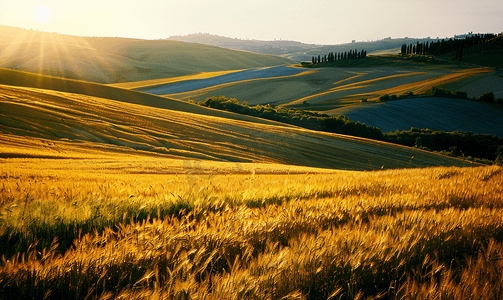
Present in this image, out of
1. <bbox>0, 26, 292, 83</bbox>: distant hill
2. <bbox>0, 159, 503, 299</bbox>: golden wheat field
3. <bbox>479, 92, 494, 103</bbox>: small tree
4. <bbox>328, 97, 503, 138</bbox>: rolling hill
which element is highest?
<bbox>0, 26, 292, 83</bbox>: distant hill

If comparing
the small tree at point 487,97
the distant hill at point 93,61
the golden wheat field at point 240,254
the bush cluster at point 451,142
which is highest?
the distant hill at point 93,61

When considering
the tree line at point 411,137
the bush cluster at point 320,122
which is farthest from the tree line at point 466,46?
the bush cluster at point 320,122

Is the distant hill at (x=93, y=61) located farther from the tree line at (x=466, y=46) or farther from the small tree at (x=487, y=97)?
the small tree at (x=487, y=97)

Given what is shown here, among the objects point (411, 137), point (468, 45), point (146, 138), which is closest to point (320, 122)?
point (411, 137)

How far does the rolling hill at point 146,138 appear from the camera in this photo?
17703 mm

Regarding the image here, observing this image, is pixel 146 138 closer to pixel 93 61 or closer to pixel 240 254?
pixel 240 254

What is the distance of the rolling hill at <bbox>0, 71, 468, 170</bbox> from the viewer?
17.7m

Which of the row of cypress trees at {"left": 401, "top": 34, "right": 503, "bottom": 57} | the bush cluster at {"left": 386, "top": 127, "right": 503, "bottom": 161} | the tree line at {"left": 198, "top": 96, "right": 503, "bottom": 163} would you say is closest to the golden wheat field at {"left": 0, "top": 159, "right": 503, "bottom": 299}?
the tree line at {"left": 198, "top": 96, "right": 503, "bottom": 163}

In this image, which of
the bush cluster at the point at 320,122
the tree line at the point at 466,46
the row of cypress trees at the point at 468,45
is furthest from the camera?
the row of cypress trees at the point at 468,45

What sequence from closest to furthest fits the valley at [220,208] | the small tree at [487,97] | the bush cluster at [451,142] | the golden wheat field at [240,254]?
the golden wheat field at [240,254], the valley at [220,208], the bush cluster at [451,142], the small tree at [487,97]

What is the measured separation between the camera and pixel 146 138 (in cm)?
2259

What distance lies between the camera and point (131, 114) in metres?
27.7

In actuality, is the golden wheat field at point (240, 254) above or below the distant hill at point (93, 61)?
below

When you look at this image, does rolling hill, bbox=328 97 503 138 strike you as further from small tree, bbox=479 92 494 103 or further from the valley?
the valley
